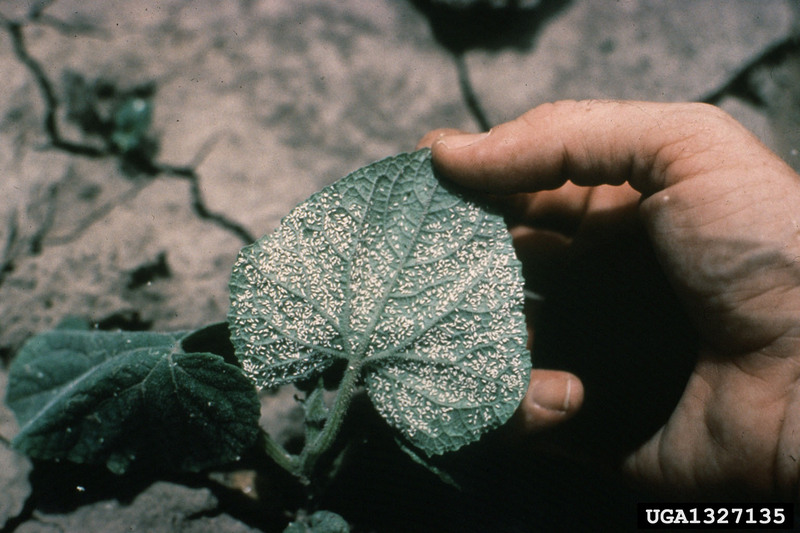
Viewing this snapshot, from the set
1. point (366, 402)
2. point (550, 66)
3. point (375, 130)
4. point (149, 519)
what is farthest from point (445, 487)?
point (550, 66)

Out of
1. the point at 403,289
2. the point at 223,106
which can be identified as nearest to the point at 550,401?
the point at 403,289

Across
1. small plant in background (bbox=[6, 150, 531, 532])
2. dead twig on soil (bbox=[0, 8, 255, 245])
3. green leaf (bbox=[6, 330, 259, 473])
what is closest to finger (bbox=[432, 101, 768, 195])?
small plant in background (bbox=[6, 150, 531, 532])

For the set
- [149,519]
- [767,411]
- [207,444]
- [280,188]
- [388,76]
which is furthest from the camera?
[388,76]

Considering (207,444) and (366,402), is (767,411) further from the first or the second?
(207,444)

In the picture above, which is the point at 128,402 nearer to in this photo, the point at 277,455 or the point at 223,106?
the point at 277,455

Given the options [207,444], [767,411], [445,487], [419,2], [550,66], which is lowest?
[445,487]

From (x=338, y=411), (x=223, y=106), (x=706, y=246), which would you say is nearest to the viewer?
(x=706, y=246)
